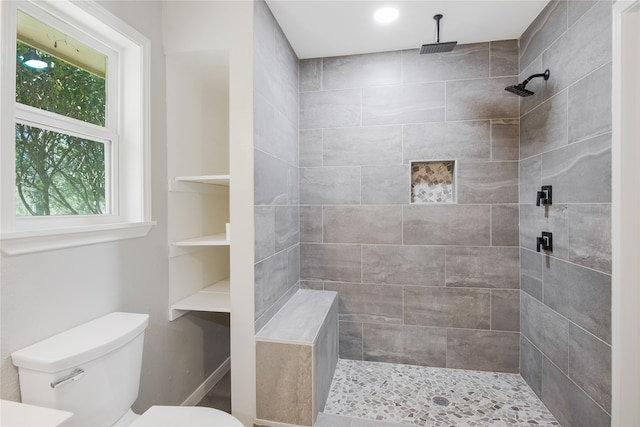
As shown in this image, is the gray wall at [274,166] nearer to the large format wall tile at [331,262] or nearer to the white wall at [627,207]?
the large format wall tile at [331,262]

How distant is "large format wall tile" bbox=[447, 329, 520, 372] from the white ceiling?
2.19 metres

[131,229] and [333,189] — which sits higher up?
[333,189]

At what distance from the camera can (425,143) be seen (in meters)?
2.36

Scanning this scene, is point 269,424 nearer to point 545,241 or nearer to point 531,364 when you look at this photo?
point 531,364

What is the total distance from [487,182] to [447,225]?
0.43 meters

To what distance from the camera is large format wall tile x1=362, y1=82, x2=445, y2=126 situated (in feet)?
7.70

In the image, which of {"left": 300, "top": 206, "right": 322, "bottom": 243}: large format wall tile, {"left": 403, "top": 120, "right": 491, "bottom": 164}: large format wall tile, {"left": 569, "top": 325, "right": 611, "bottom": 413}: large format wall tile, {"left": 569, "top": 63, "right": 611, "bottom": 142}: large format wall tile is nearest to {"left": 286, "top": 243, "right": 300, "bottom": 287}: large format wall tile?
{"left": 300, "top": 206, "right": 322, "bottom": 243}: large format wall tile

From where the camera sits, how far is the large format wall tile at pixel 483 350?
229 centimetres

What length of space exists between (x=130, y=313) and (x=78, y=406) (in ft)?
1.44

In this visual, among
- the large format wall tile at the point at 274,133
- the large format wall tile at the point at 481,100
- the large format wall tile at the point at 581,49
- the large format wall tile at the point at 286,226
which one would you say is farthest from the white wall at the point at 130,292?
the large format wall tile at the point at 581,49

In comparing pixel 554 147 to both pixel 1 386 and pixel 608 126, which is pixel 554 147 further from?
pixel 1 386

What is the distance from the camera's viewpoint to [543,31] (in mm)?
1913

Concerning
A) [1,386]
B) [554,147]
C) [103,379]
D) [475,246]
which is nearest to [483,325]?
[475,246]

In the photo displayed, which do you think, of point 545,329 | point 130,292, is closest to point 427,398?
point 545,329
